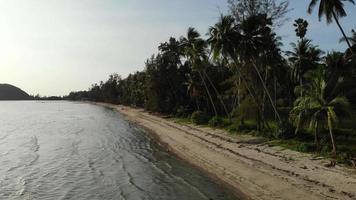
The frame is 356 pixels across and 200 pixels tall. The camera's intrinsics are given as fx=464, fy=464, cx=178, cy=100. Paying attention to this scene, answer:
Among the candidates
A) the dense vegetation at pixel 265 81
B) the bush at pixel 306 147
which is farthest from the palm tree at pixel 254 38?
the bush at pixel 306 147

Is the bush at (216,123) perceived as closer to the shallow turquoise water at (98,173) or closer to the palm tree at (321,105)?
the shallow turquoise water at (98,173)

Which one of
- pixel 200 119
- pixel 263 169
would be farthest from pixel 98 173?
pixel 200 119

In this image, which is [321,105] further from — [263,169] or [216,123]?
[216,123]

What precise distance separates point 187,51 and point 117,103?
11575cm

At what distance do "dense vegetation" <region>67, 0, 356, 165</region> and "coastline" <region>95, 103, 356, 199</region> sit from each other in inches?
103

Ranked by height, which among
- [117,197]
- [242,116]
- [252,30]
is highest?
[252,30]

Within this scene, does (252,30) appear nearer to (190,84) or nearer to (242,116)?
(242,116)

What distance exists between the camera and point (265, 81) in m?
53.2

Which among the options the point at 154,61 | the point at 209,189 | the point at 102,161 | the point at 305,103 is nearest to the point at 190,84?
the point at 154,61

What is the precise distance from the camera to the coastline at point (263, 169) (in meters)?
24.0

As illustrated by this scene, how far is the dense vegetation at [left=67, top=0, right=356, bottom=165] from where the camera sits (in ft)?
107

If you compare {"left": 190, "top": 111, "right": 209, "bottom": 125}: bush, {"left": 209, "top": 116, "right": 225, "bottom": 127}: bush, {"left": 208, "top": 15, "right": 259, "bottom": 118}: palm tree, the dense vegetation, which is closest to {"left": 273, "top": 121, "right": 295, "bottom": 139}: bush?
the dense vegetation

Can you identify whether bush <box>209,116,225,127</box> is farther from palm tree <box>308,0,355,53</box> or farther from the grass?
palm tree <box>308,0,355,53</box>

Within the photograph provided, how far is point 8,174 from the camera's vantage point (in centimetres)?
3319
